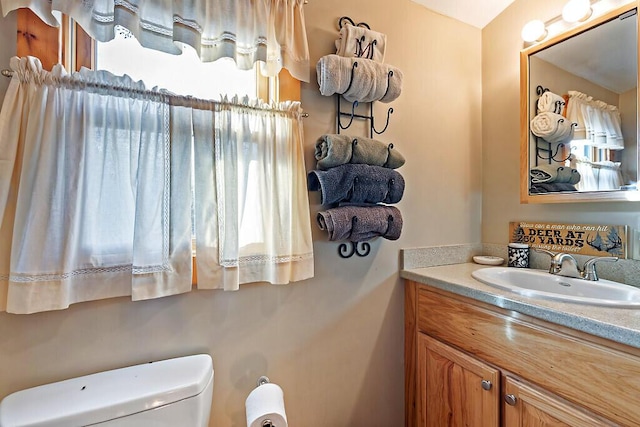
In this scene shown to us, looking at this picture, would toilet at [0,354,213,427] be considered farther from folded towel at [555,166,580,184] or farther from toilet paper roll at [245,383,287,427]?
folded towel at [555,166,580,184]

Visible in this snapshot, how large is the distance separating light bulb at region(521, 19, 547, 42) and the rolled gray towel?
3.22 ft

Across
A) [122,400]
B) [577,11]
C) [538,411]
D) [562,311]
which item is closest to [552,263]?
[562,311]

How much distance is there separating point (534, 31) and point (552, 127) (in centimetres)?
49

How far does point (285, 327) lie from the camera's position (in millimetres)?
1211

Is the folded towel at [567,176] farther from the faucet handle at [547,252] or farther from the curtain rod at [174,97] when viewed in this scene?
the curtain rod at [174,97]

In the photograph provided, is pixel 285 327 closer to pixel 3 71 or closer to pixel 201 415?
pixel 201 415

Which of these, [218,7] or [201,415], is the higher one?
[218,7]

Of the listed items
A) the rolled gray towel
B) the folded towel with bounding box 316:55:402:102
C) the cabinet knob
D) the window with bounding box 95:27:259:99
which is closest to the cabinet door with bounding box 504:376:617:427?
the cabinet knob

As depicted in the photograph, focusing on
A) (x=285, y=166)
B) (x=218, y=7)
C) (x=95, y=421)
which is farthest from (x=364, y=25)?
(x=95, y=421)

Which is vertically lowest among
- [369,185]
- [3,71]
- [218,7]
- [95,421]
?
[95,421]

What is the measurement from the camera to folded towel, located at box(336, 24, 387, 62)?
125 cm

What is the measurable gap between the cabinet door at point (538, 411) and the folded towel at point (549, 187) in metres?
0.87

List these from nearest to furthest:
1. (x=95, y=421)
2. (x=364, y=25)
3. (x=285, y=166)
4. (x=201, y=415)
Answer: (x=95, y=421) → (x=201, y=415) → (x=285, y=166) → (x=364, y=25)

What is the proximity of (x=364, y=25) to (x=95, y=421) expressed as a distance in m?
1.70
